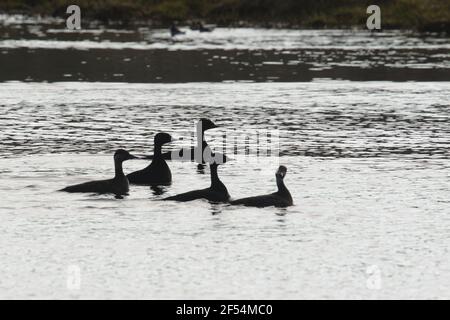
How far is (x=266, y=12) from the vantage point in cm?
9762

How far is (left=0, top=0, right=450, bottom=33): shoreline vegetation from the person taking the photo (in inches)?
3477

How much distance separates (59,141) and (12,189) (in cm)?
747

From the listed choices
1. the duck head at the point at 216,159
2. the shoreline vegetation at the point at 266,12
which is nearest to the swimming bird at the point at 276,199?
the duck head at the point at 216,159

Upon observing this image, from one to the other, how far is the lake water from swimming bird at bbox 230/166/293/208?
17 centimetres

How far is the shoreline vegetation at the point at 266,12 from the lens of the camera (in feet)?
290

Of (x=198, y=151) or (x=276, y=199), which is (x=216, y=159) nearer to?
(x=198, y=151)

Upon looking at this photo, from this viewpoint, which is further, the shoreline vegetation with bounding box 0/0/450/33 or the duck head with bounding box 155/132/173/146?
the shoreline vegetation with bounding box 0/0/450/33

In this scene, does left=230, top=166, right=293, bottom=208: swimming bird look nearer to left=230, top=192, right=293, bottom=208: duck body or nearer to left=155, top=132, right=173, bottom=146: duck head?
left=230, top=192, right=293, bottom=208: duck body

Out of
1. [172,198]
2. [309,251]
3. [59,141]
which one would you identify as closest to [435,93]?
[59,141]

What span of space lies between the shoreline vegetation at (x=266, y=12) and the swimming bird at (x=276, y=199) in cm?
6249

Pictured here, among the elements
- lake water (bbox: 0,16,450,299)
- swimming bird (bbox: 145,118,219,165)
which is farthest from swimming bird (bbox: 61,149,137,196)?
swimming bird (bbox: 145,118,219,165)

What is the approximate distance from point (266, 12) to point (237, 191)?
75966 mm

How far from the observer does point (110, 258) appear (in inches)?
676

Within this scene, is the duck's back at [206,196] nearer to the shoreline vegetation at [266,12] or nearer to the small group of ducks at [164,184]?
the small group of ducks at [164,184]
